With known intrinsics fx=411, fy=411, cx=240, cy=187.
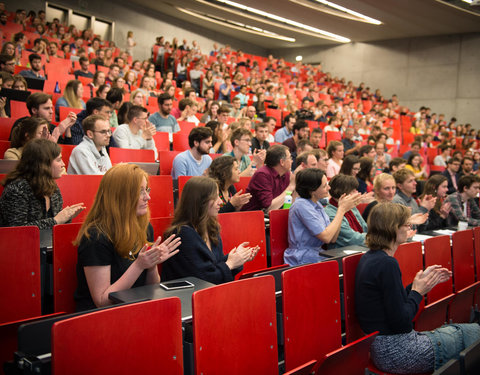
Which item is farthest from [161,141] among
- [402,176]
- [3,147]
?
[402,176]

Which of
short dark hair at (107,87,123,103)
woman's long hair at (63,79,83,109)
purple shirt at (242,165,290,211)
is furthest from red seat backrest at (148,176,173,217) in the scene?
woman's long hair at (63,79,83,109)

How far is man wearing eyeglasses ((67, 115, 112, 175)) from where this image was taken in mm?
3158

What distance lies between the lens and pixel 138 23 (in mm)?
13492

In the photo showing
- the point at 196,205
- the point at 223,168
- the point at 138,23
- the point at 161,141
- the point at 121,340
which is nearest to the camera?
the point at 121,340

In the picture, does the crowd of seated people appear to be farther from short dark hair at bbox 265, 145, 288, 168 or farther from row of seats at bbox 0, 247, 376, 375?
row of seats at bbox 0, 247, 376, 375

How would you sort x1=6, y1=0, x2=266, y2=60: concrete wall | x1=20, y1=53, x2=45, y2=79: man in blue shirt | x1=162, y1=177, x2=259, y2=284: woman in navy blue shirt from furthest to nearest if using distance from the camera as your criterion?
1. x1=6, y1=0, x2=266, y2=60: concrete wall
2. x1=20, y1=53, x2=45, y2=79: man in blue shirt
3. x1=162, y1=177, x2=259, y2=284: woman in navy blue shirt

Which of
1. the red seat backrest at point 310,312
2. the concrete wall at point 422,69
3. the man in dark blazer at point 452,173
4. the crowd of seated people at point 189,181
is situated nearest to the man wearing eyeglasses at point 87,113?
the crowd of seated people at point 189,181

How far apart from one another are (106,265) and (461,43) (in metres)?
15.3

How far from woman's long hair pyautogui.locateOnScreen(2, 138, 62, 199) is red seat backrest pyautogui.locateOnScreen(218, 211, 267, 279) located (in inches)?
38.5

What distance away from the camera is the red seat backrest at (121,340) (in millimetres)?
1058

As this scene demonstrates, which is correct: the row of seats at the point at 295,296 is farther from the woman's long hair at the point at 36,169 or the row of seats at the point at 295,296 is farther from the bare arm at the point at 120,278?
the woman's long hair at the point at 36,169

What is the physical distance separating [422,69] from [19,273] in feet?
51.5

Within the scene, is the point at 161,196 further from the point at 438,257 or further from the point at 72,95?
the point at 72,95

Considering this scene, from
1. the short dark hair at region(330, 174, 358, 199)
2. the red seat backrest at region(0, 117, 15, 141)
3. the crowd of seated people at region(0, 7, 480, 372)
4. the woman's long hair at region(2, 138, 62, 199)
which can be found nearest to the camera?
the crowd of seated people at region(0, 7, 480, 372)
